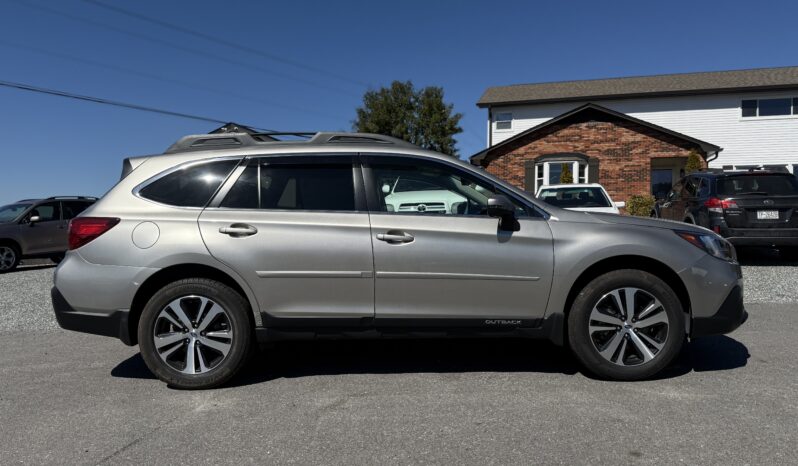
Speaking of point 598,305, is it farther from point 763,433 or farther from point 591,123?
point 591,123

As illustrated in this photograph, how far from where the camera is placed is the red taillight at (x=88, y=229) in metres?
3.80

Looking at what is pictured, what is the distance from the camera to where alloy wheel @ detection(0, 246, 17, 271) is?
12.4m

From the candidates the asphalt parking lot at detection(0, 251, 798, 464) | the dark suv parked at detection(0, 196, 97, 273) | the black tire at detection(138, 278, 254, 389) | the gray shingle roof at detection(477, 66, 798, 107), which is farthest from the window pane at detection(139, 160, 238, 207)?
the gray shingle roof at detection(477, 66, 798, 107)

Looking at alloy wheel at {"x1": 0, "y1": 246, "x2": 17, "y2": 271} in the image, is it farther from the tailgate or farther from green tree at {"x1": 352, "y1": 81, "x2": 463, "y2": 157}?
green tree at {"x1": 352, "y1": 81, "x2": 463, "y2": 157}

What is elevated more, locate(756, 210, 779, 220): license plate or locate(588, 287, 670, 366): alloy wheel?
locate(756, 210, 779, 220): license plate

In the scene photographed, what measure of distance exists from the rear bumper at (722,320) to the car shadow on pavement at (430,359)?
41cm

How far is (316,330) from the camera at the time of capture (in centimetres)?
382

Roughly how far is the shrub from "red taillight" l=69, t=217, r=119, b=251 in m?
18.0

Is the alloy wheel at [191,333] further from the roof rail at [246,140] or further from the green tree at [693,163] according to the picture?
the green tree at [693,163]

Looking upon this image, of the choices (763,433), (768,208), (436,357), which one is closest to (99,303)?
(436,357)

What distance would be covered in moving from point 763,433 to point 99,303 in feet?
14.0

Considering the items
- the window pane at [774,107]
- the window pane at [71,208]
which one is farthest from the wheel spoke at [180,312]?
the window pane at [774,107]

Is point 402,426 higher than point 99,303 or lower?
lower

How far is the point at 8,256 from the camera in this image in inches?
490
